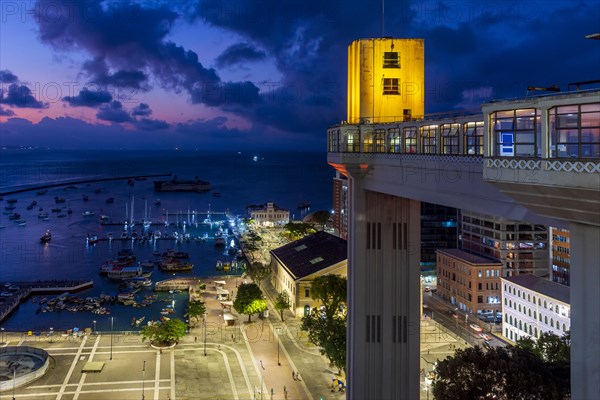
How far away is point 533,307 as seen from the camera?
30547 millimetres

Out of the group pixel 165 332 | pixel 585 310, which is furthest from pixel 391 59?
pixel 165 332

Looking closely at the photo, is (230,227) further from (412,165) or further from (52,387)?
(412,165)

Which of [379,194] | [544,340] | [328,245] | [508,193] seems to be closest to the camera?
[508,193]

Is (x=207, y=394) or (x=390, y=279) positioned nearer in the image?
(x=390, y=279)

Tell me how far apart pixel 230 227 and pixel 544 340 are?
70.5 metres

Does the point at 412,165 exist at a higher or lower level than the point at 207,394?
higher

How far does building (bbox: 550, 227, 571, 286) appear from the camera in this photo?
40.9 meters

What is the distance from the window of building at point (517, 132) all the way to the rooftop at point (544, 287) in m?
25.6

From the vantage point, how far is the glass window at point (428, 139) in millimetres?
10047

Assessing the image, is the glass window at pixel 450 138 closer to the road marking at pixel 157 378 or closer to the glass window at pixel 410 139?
the glass window at pixel 410 139

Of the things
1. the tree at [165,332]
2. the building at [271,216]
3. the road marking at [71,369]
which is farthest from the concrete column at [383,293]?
the building at [271,216]

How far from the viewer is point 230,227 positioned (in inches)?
3452

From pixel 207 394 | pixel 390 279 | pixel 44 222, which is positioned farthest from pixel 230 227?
pixel 390 279

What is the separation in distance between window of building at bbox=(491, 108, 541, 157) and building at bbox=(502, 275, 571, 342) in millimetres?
25252
